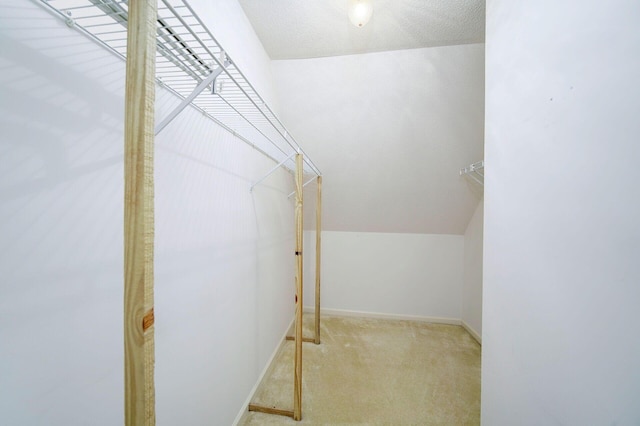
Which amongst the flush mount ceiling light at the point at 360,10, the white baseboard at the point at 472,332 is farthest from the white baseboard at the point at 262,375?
the flush mount ceiling light at the point at 360,10

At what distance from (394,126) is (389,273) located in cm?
190

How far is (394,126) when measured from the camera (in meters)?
2.27

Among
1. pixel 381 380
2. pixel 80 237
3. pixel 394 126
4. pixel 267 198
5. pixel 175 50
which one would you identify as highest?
pixel 394 126

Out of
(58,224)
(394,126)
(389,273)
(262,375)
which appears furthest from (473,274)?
(58,224)

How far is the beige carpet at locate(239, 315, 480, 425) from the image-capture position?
5.29ft

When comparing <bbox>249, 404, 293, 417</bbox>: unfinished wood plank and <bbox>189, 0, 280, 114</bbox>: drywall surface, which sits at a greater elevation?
<bbox>189, 0, 280, 114</bbox>: drywall surface

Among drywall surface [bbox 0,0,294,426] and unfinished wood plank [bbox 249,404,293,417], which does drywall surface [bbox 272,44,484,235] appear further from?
unfinished wood plank [bbox 249,404,293,417]

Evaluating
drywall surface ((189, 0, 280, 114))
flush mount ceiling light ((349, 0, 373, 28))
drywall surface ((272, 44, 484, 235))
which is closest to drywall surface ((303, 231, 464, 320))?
drywall surface ((272, 44, 484, 235))

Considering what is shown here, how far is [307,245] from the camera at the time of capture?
3.28 metres

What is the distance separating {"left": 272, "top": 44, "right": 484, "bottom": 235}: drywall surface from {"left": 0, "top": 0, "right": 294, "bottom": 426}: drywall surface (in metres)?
1.30

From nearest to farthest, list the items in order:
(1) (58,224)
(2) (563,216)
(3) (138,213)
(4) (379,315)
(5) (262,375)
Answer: (3) (138,213), (1) (58,224), (2) (563,216), (5) (262,375), (4) (379,315)

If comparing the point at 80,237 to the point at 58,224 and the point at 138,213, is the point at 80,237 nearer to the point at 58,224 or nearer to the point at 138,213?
the point at 58,224

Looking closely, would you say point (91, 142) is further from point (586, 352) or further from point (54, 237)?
point (586, 352)

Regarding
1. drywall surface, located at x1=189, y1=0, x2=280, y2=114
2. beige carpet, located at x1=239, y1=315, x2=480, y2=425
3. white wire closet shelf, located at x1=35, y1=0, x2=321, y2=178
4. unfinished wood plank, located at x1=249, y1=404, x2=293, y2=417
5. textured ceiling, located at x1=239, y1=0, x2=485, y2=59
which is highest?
textured ceiling, located at x1=239, y1=0, x2=485, y2=59
